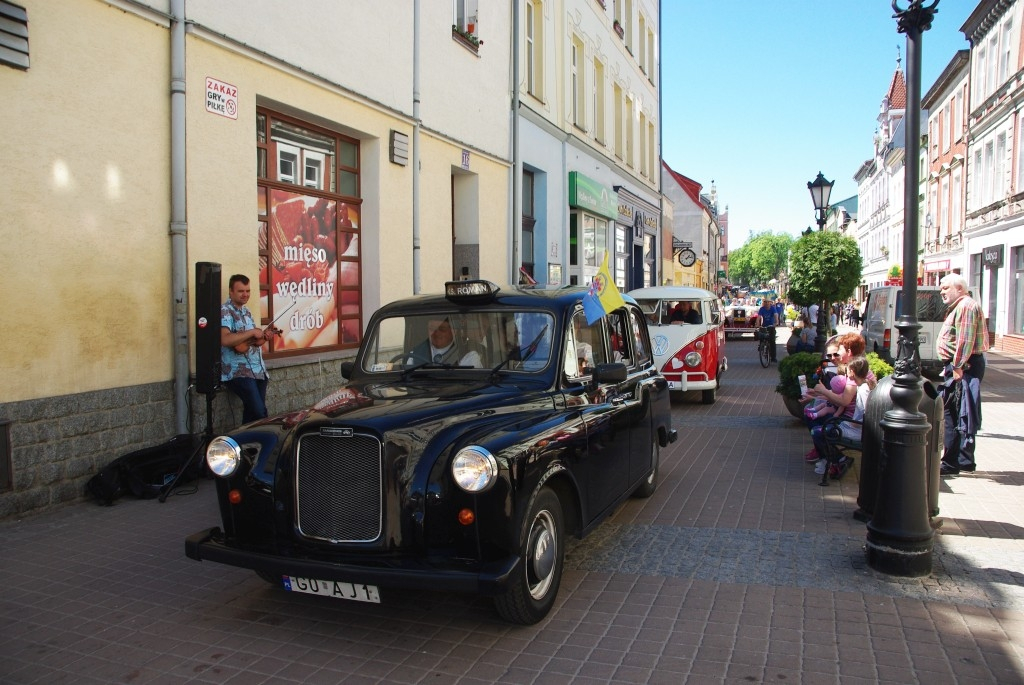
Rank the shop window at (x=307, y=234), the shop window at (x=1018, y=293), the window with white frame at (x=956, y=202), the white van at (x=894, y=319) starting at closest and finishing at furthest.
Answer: the shop window at (x=307, y=234), the white van at (x=894, y=319), the shop window at (x=1018, y=293), the window with white frame at (x=956, y=202)

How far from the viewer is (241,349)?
7262 mm

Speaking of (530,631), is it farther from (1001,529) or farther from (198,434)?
(198,434)

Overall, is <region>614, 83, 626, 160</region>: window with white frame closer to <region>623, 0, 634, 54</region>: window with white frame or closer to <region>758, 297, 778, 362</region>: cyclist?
<region>623, 0, 634, 54</region>: window with white frame

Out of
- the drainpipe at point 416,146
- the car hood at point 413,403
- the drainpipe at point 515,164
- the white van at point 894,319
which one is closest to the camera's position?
the car hood at point 413,403

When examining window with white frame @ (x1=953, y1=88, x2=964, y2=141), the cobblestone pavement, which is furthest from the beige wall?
window with white frame @ (x1=953, y1=88, x2=964, y2=141)

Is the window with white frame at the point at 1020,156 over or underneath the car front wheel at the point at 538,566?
over

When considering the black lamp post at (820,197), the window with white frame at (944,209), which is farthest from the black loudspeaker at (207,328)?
the window with white frame at (944,209)

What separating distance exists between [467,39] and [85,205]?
8313mm

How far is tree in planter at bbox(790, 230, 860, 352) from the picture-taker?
70.8 feet

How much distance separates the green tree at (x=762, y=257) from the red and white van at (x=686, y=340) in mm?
126359

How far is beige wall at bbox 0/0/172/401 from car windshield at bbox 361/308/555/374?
2663 millimetres

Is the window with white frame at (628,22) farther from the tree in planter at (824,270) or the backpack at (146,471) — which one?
the backpack at (146,471)

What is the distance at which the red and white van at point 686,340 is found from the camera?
41.5ft

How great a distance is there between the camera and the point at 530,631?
410 cm
